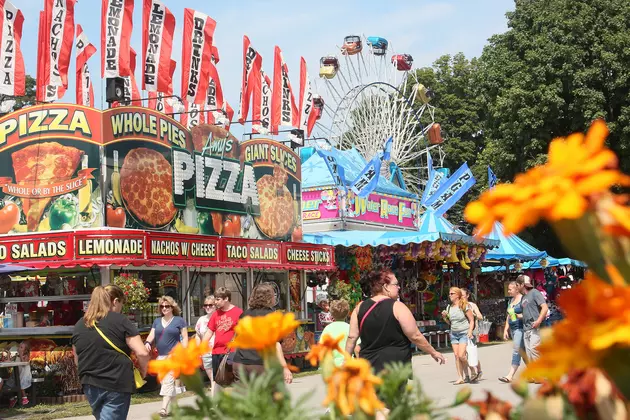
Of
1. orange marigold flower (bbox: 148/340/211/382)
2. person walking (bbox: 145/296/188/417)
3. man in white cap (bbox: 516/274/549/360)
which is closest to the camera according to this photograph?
orange marigold flower (bbox: 148/340/211/382)

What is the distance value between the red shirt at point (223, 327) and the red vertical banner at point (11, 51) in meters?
8.46

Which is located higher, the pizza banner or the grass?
the pizza banner

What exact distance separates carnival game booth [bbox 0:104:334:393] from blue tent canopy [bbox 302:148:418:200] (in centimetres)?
833

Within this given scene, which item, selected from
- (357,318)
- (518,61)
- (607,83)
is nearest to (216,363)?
(357,318)

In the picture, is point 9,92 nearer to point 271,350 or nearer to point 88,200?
point 88,200

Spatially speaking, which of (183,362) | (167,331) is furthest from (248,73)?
(183,362)

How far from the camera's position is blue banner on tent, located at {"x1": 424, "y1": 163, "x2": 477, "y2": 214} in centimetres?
2984

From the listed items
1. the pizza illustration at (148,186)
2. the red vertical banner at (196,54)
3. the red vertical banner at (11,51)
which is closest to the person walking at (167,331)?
the pizza illustration at (148,186)

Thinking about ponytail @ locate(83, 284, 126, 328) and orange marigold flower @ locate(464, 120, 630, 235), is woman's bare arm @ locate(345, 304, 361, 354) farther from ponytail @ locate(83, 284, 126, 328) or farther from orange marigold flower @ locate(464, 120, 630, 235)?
orange marigold flower @ locate(464, 120, 630, 235)

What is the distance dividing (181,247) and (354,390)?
51.9 feet

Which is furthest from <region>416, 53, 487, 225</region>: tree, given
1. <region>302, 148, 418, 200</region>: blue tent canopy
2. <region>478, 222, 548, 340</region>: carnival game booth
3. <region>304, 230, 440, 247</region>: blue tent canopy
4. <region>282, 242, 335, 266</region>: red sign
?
<region>282, 242, 335, 266</region>: red sign

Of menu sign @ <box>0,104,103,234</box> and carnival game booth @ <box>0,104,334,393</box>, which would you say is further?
menu sign @ <box>0,104,103,234</box>

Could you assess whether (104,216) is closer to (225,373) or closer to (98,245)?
(98,245)

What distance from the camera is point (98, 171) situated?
16578mm
